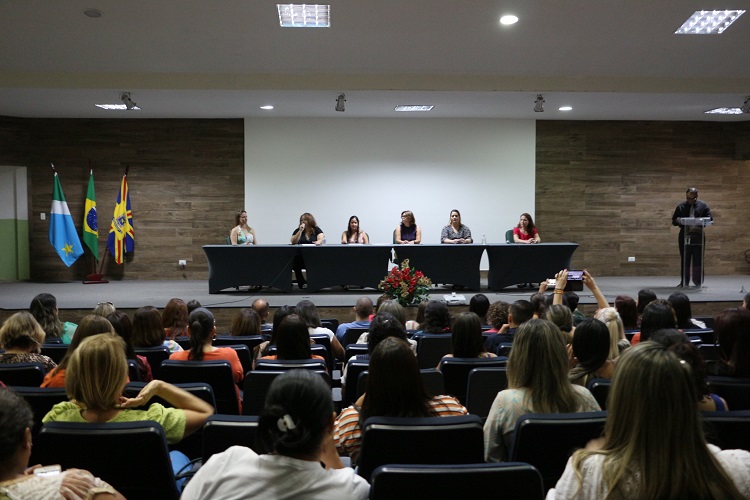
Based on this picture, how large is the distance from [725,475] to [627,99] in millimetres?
9378

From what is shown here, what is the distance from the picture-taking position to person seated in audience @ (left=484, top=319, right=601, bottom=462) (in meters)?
2.21

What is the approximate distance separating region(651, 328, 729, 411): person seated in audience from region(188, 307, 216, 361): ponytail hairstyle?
2.23m

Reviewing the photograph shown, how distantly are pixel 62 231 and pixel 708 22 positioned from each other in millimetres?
10006

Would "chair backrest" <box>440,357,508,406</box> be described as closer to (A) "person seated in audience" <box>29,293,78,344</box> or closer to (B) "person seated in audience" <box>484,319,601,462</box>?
(B) "person seated in audience" <box>484,319,601,462</box>

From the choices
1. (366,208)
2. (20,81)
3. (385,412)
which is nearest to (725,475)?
(385,412)

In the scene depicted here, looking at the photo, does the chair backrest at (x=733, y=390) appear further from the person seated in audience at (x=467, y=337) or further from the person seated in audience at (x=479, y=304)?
the person seated in audience at (x=479, y=304)

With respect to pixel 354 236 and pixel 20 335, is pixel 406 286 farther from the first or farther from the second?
pixel 20 335

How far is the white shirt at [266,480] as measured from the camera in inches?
56.1

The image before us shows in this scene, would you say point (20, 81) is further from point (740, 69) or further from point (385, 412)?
point (740, 69)

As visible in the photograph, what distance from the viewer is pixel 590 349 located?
275cm

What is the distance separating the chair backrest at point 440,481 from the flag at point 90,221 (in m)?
10.7

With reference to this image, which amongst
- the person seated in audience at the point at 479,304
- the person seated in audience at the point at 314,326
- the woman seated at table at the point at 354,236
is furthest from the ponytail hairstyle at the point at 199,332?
the woman seated at table at the point at 354,236

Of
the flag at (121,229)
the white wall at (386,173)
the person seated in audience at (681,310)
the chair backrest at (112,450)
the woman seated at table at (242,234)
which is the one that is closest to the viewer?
the chair backrest at (112,450)

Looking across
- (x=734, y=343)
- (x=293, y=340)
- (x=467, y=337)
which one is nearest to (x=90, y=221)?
(x=293, y=340)
